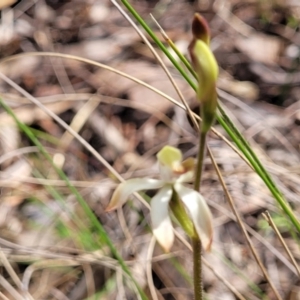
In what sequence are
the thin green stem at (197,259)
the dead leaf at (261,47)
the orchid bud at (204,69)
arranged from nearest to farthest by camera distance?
the orchid bud at (204,69) → the thin green stem at (197,259) → the dead leaf at (261,47)

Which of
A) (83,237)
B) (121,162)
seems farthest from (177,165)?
(121,162)

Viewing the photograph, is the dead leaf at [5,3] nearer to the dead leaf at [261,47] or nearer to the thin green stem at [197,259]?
the dead leaf at [261,47]

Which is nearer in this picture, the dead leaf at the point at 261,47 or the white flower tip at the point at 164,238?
the white flower tip at the point at 164,238

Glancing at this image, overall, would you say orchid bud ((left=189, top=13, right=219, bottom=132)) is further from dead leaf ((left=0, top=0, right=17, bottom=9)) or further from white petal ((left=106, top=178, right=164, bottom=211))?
dead leaf ((left=0, top=0, right=17, bottom=9))

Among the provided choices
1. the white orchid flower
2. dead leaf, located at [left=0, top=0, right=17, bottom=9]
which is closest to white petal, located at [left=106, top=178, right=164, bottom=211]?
the white orchid flower

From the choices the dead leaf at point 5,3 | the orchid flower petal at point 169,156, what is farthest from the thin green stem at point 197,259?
the dead leaf at point 5,3

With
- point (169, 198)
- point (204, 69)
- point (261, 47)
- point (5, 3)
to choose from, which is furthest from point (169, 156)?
point (5, 3)

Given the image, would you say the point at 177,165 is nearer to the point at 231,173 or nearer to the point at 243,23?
the point at 231,173
